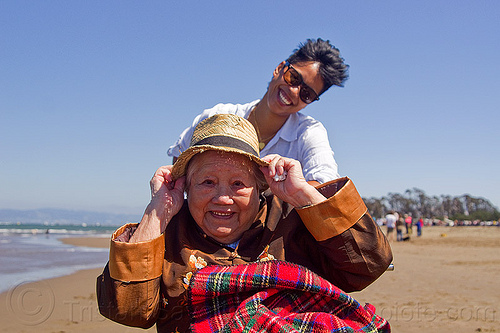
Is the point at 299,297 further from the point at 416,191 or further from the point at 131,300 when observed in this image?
the point at 416,191

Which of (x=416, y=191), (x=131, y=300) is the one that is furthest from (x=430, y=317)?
(x=416, y=191)

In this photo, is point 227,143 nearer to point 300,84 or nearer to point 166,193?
point 166,193

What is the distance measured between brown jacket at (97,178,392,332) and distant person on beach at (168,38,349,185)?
33.9 inches

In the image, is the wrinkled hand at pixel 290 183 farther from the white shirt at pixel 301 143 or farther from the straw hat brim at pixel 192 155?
the white shirt at pixel 301 143

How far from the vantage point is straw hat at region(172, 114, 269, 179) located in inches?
77.0

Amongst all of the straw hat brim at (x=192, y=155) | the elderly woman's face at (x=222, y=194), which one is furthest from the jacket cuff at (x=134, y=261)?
the straw hat brim at (x=192, y=155)

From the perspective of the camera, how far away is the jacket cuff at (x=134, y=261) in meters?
1.81

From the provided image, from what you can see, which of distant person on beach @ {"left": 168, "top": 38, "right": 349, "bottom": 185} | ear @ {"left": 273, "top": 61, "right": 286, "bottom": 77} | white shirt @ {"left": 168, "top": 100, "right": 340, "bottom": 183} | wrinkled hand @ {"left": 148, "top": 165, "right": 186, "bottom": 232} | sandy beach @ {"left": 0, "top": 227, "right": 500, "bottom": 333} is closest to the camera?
wrinkled hand @ {"left": 148, "top": 165, "right": 186, "bottom": 232}

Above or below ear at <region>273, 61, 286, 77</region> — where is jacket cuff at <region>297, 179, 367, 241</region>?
below

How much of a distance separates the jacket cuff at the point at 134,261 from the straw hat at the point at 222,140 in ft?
1.39

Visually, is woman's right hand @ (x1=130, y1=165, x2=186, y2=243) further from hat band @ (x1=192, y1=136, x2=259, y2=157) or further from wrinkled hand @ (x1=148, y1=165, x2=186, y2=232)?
hat band @ (x1=192, y1=136, x2=259, y2=157)

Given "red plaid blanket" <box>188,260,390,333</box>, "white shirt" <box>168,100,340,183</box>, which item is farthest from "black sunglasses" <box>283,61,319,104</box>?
"red plaid blanket" <box>188,260,390,333</box>

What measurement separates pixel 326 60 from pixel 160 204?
1634 millimetres

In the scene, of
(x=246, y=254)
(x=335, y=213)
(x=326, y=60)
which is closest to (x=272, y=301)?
(x=246, y=254)
